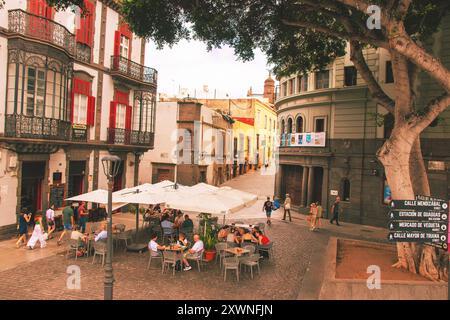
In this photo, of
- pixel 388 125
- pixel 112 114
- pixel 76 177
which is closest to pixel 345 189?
pixel 388 125

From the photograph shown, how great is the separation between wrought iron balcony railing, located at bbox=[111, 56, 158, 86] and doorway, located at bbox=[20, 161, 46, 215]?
26.0 ft

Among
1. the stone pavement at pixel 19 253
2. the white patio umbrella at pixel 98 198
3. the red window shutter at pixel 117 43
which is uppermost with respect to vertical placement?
the red window shutter at pixel 117 43

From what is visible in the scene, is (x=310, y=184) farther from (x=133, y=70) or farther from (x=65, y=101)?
(x=65, y=101)

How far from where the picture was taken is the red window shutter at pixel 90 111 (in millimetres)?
21359

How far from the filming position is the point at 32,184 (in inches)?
722

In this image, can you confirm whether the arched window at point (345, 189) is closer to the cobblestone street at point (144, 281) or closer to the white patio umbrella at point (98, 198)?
the cobblestone street at point (144, 281)

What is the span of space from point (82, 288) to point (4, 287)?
2.17 meters

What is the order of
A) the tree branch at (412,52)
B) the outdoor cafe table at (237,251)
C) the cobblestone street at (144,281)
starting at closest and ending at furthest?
1. the cobblestone street at (144,281)
2. the tree branch at (412,52)
3. the outdoor cafe table at (237,251)

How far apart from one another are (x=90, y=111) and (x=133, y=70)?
5.03 m

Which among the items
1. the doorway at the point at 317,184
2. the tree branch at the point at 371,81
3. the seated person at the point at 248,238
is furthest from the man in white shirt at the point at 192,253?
the doorway at the point at 317,184

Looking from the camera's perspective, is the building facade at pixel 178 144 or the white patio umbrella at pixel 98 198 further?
the building facade at pixel 178 144

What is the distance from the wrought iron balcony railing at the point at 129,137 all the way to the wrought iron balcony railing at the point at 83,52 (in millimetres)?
4455

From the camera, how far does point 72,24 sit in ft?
65.0
